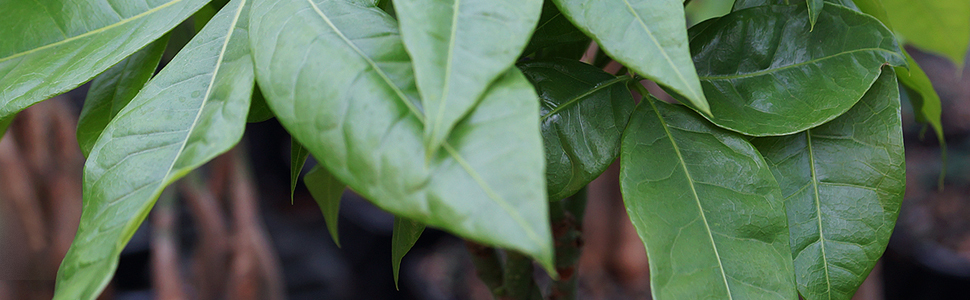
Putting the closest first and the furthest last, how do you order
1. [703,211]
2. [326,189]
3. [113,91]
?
[703,211] → [113,91] → [326,189]

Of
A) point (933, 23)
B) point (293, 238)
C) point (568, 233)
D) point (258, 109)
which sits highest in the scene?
point (258, 109)

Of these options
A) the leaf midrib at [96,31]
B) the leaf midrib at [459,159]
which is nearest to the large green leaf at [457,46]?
the leaf midrib at [459,159]

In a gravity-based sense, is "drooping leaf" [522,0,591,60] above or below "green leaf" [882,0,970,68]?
above

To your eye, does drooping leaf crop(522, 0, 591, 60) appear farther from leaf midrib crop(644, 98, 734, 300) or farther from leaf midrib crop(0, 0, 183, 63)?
leaf midrib crop(0, 0, 183, 63)

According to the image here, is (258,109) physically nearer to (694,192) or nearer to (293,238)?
(694,192)

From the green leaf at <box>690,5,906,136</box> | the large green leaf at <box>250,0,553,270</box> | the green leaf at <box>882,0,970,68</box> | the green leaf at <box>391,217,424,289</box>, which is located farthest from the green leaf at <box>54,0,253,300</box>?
the green leaf at <box>882,0,970,68</box>

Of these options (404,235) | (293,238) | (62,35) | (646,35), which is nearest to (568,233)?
(404,235)
